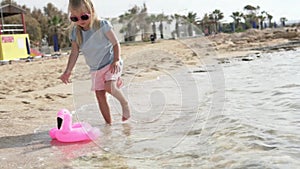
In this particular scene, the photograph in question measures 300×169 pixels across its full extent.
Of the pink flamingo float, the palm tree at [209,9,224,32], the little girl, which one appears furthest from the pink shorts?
the palm tree at [209,9,224,32]

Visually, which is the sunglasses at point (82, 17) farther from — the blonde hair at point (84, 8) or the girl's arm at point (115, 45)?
the girl's arm at point (115, 45)

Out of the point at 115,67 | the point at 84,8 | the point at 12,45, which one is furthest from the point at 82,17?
the point at 12,45

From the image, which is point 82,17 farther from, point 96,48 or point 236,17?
point 236,17

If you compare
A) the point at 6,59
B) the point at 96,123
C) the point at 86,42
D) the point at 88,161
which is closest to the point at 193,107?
the point at 96,123

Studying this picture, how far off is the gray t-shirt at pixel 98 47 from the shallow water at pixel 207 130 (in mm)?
621

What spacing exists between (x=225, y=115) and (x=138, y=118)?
89 cm

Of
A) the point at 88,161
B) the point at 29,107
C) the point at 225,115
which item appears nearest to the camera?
the point at 88,161

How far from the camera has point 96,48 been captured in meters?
3.57

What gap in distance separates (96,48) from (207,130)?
124 cm

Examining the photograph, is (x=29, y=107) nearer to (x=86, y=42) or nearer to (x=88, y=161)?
(x=86, y=42)

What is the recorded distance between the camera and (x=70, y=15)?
3465mm

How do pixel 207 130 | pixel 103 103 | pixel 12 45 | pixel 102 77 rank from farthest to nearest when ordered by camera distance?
1. pixel 12 45
2. pixel 103 103
3. pixel 102 77
4. pixel 207 130

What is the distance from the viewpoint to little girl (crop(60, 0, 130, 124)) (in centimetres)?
342

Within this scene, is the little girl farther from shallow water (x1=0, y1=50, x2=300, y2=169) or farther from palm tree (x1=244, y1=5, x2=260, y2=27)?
palm tree (x1=244, y1=5, x2=260, y2=27)
